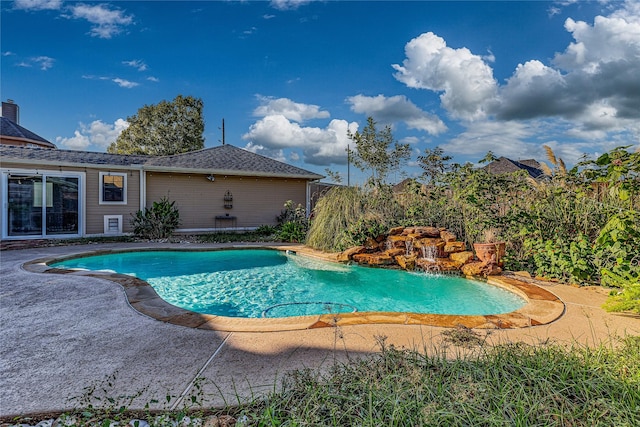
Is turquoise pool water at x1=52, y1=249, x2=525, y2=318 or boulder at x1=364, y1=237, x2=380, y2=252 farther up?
boulder at x1=364, y1=237, x2=380, y2=252

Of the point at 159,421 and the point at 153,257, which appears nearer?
the point at 159,421

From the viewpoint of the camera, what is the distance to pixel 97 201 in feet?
35.2

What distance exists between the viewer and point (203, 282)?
620cm

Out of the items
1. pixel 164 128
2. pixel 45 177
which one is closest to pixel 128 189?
pixel 45 177

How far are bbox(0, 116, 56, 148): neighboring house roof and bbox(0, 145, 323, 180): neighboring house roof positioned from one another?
11.1 metres

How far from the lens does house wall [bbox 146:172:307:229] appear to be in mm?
11914

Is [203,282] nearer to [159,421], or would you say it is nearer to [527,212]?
[159,421]

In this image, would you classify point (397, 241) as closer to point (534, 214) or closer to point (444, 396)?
point (534, 214)

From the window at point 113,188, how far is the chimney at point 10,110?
17.2 metres

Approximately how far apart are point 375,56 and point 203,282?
9.54 m

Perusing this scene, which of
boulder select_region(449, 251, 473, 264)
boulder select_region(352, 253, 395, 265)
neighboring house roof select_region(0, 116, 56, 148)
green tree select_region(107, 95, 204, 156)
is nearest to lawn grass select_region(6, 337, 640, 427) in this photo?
boulder select_region(449, 251, 473, 264)

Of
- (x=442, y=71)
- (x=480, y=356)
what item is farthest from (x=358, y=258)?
(x=442, y=71)

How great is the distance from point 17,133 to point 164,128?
8.30 m

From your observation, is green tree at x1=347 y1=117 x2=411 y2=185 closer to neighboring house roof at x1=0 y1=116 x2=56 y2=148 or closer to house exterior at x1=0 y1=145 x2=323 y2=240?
house exterior at x1=0 y1=145 x2=323 y2=240
